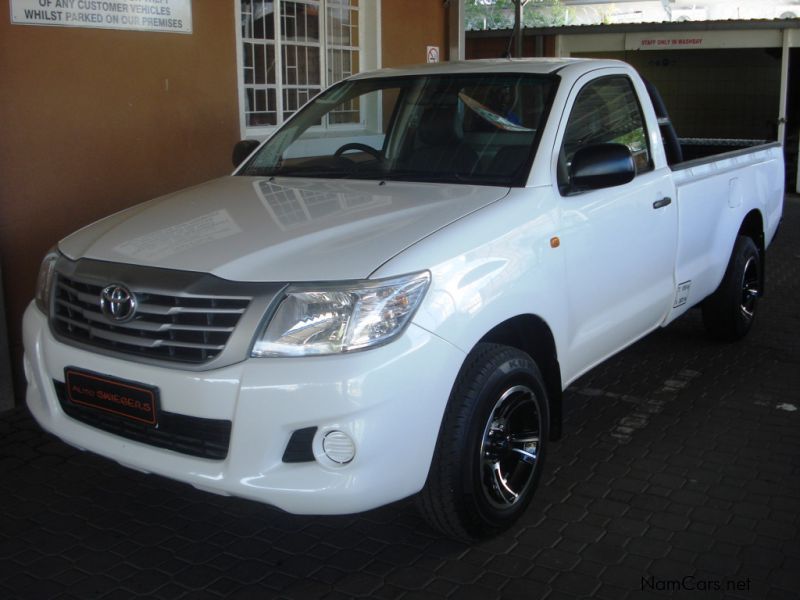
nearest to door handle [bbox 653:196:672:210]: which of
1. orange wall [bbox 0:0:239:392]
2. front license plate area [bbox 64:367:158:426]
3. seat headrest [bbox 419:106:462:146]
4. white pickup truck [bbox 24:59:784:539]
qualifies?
white pickup truck [bbox 24:59:784:539]

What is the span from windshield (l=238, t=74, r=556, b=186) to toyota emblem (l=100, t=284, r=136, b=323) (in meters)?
1.44

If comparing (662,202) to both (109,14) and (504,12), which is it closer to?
(109,14)

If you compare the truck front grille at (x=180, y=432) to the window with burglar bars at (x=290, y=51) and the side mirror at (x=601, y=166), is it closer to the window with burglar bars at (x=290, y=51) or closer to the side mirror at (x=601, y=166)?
the side mirror at (x=601, y=166)

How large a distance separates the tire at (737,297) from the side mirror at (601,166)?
2.30 m

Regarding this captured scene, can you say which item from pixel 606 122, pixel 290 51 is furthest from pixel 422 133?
pixel 290 51

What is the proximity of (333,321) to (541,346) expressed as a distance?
1.22 metres

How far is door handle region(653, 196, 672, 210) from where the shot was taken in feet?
15.4

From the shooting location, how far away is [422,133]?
179 inches

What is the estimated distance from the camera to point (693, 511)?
12.9ft

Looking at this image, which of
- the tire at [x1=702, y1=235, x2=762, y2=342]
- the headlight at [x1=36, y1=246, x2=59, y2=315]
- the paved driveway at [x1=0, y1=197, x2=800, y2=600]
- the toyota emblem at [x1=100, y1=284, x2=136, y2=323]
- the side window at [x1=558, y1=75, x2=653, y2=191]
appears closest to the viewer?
the toyota emblem at [x1=100, y1=284, x2=136, y2=323]

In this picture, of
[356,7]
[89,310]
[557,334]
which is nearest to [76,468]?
[89,310]

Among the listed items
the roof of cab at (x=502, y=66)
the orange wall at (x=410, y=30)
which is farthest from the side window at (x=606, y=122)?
the orange wall at (x=410, y=30)

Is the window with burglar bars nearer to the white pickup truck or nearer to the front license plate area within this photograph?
the white pickup truck

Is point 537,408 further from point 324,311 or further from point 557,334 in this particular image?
point 324,311
